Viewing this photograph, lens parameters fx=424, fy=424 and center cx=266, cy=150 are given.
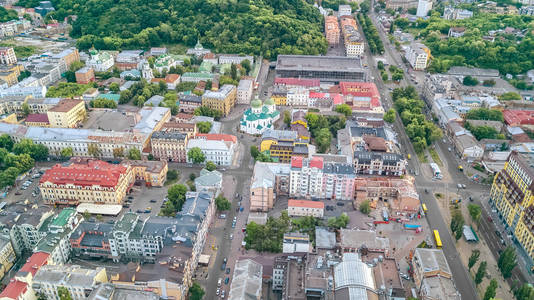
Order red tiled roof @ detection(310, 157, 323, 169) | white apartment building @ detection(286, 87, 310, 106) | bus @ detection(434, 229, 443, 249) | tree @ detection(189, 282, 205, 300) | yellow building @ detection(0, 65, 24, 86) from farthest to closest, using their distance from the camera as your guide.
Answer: yellow building @ detection(0, 65, 24, 86) → white apartment building @ detection(286, 87, 310, 106) → red tiled roof @ detection(310, 157, 323, 169) → bus @ detection(434, 229, 443, 249) → tree @ detection(189, 282, 205, 300)

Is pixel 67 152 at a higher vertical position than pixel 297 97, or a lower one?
lower

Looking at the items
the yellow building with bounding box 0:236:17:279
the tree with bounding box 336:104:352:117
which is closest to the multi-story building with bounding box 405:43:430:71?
the tree with bounding box 336:104:352:117

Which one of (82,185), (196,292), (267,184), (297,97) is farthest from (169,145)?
(297,97)

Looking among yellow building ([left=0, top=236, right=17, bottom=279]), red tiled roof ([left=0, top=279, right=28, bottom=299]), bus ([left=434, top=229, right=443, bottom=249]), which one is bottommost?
bus ([left=434, top=229, right=443, bottom=249])

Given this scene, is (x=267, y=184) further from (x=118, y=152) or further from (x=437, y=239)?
(x=118, y=152)

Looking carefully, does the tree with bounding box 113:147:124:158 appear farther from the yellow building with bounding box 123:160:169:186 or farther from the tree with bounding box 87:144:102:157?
the yellow building with bounding box 123:160:169:186

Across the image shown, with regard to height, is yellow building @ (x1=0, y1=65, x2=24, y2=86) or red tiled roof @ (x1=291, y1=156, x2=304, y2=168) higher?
red tiled roof @ (x1=291, y1=156, x2=304, y2=168)

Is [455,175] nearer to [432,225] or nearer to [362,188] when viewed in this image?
[432,225]
